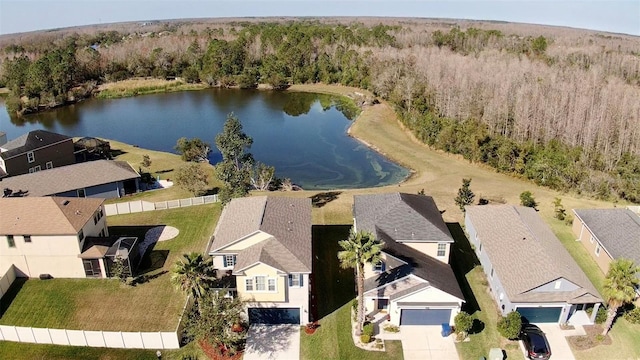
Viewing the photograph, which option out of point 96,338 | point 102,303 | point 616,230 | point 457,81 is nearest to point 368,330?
point 96,338

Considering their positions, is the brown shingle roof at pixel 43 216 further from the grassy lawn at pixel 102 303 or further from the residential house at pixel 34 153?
the residential house at pixel 34 153

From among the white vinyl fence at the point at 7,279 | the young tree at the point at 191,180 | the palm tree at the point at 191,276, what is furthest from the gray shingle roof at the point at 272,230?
the white vinyl fence at the point at 7,279

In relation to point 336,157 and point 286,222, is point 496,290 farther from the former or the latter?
point 336,157

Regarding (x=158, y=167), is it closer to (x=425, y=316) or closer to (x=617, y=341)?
(x=425, y=316)

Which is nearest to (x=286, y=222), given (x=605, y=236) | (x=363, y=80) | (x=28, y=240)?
(x=28, y=240)

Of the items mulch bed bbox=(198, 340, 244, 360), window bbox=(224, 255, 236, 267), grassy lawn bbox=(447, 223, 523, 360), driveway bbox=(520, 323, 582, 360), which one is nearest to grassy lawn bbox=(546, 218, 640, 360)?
driveway bbox=(520, 323, 582, 360)

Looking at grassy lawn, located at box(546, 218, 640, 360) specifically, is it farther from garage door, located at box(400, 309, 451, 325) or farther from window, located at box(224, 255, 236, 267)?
window, located at box(224, 255, 236, 267)
